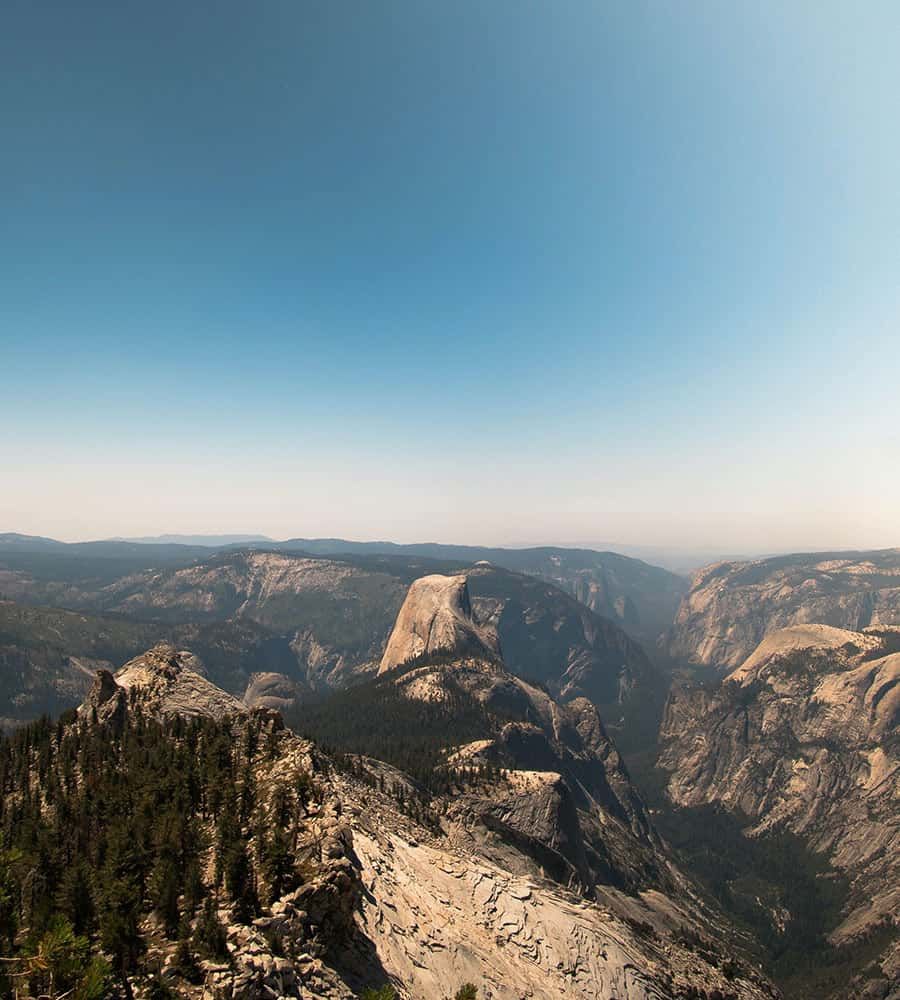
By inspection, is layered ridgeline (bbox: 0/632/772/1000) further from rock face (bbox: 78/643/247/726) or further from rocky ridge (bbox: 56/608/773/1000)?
rock face (bbox: 78/643/247/726)

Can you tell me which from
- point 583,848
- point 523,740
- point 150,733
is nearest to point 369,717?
point 523,740

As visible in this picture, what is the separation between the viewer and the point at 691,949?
3435 inches

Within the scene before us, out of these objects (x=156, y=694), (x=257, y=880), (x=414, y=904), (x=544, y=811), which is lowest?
(x=544, y=811)

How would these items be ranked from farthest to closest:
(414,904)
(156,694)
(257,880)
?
(156,694) < (414,904) < (257,880)

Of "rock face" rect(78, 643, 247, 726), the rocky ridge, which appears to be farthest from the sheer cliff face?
"rock face" rect(78, 643, 247, 726)

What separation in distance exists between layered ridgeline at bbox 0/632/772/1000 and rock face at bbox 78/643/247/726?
34 cm

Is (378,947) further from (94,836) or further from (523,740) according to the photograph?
(523,740)

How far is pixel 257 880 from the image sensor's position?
3206 cm

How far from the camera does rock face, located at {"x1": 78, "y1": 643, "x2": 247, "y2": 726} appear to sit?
7119cm

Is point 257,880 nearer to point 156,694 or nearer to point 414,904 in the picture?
point 414,904

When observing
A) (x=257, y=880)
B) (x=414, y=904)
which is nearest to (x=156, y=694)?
(x=414, y=904)

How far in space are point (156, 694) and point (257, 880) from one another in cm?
5362

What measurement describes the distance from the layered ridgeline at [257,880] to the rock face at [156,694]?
34 centimetres

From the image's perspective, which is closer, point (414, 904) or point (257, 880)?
point (257, 880)
